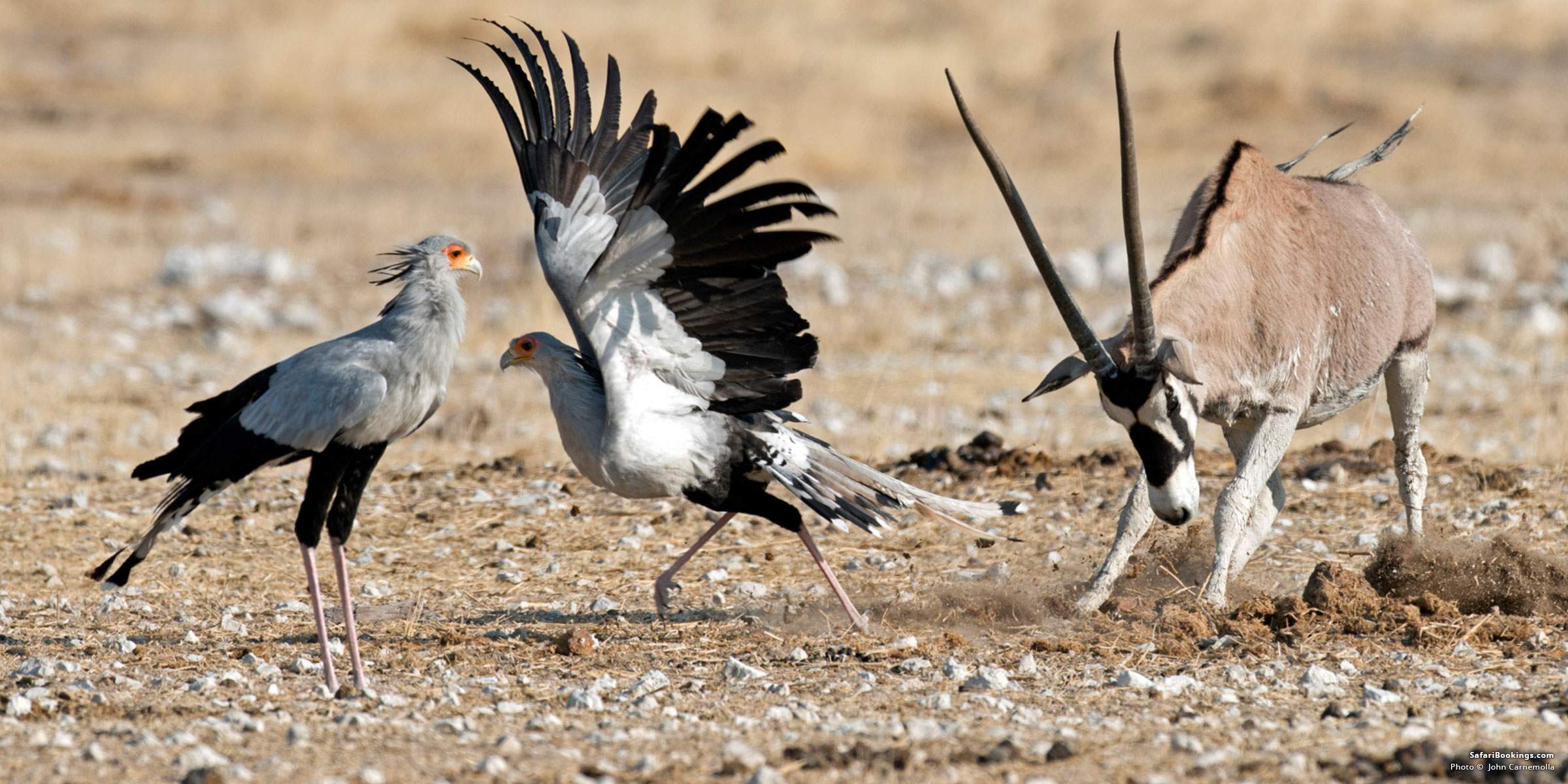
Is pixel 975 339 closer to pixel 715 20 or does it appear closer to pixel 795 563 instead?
pixel 795 563

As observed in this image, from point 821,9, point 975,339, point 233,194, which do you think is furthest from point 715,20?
point 975,339

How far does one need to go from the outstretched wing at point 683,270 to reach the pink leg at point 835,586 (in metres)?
0.60

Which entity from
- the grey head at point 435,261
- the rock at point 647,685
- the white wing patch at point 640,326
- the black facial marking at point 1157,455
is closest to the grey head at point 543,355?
the white wing patch at point 640,326

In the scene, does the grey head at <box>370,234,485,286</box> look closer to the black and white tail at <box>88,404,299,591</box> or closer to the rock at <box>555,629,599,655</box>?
the black and white tail at <box>88,404,299,591</box>

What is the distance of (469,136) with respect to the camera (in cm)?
2528

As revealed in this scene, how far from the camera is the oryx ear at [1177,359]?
5.75 meters

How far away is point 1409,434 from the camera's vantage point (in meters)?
7.30

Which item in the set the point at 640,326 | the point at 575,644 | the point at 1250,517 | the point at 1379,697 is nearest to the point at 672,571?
the point at 575,644

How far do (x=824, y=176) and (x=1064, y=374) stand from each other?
18.3 metres

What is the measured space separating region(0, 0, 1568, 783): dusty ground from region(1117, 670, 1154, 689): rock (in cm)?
1

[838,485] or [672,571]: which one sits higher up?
[838,485]

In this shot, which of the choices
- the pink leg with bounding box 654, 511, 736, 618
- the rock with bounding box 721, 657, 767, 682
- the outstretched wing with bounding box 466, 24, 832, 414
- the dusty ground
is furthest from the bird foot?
the rock with bounding box 721, 657, 767, 682

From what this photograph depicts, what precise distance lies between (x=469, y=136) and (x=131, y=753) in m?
21.5

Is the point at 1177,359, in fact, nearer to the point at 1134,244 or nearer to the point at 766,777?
the point at 1134,244
